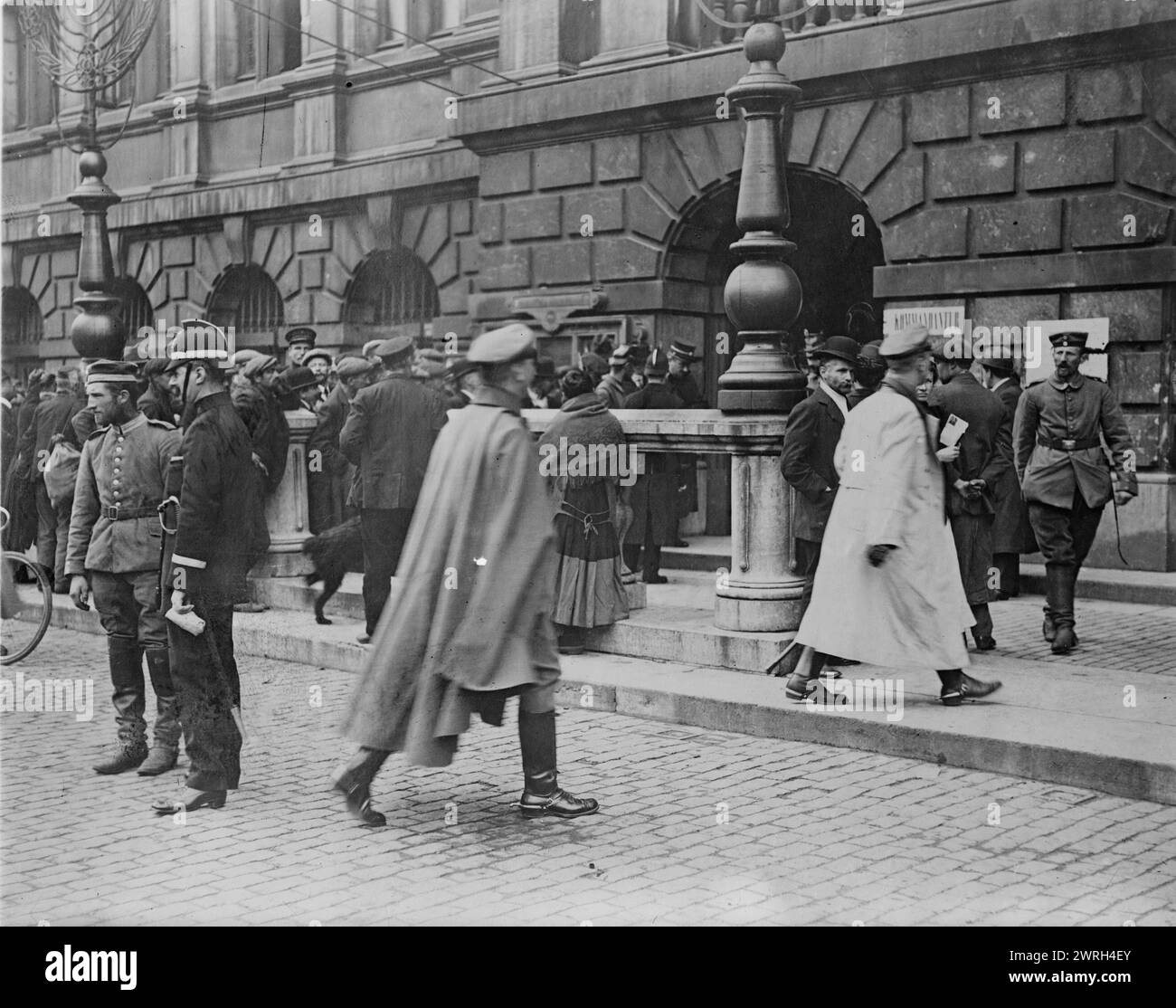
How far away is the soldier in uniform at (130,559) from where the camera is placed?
727 cm

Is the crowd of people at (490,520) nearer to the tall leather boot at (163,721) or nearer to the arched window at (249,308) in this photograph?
the tall leather boot at (163,721)

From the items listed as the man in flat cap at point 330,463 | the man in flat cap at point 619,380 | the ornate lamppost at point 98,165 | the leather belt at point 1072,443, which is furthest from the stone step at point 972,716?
the ornate lamppost at point 98,165

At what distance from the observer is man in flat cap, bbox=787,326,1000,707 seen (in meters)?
7.47

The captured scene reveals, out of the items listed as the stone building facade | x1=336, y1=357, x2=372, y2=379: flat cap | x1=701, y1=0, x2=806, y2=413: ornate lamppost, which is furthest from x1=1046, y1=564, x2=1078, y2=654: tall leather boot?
x1=336, y1=357, x2=372, y2=379: flat cap

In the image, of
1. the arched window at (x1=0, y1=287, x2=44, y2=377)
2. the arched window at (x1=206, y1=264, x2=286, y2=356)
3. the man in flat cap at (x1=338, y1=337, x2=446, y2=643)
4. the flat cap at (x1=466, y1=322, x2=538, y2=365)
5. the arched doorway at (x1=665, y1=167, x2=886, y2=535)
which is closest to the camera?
the flat cap at (x1=466, y1=322, x2=538, y2=365)

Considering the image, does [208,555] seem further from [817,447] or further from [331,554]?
[331,554]

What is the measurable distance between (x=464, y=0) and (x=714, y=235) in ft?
16.1

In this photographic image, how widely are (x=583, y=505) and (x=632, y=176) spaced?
767cm

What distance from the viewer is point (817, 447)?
8586 mm

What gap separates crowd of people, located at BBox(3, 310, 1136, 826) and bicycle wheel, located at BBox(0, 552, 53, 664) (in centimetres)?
80

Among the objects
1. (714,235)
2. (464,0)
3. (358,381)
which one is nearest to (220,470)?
(358,381)

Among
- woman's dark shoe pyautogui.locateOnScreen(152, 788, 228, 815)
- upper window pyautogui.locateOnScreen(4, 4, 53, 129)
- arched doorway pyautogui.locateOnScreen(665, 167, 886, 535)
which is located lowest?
woman's dark shoe pyautogui.locateOnScreen(152, 788, 228, 815)

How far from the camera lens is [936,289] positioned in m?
13.8

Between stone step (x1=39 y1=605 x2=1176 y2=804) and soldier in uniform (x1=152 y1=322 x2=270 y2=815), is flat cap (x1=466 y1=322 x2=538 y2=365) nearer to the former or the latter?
soldier in uniform (x1=152 y1=322 x2=270 y2=815)
